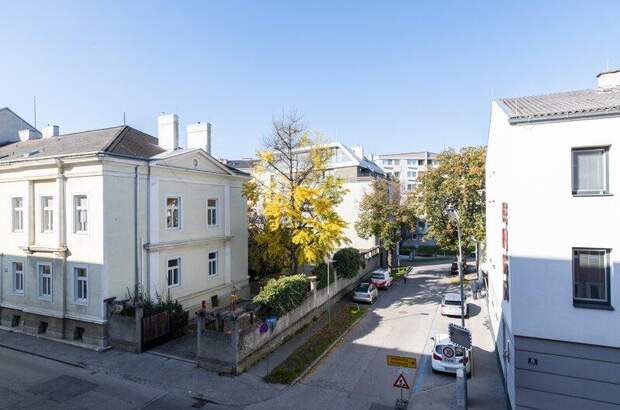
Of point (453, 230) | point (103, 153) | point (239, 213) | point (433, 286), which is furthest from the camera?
point (433, 286)

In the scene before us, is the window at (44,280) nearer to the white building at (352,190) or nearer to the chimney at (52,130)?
the chimney at (52,130)

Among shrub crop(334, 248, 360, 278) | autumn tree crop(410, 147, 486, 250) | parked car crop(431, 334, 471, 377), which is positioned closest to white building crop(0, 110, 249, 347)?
shrub crop(334, 248, 360, 278)

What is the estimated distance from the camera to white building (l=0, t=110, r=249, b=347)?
55.2 feet

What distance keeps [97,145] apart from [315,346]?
14862mm

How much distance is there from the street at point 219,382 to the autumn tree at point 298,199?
226 inches

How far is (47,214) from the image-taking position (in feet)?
61.0

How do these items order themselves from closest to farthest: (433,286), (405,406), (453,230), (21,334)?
(405,406) → (21,334) → (453,230) → (433,286)

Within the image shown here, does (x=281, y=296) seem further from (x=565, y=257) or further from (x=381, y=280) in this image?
(x=381, y=280)

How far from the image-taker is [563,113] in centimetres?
933

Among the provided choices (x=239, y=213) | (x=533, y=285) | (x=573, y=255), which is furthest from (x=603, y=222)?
(x=239, y=213)

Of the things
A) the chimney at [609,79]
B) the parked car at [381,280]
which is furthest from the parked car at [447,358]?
the parked car at [381,280]

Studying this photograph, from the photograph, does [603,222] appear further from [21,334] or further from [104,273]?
[21,334]

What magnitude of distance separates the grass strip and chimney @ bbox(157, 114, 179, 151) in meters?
14.1

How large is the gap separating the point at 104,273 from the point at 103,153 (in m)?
5.41
